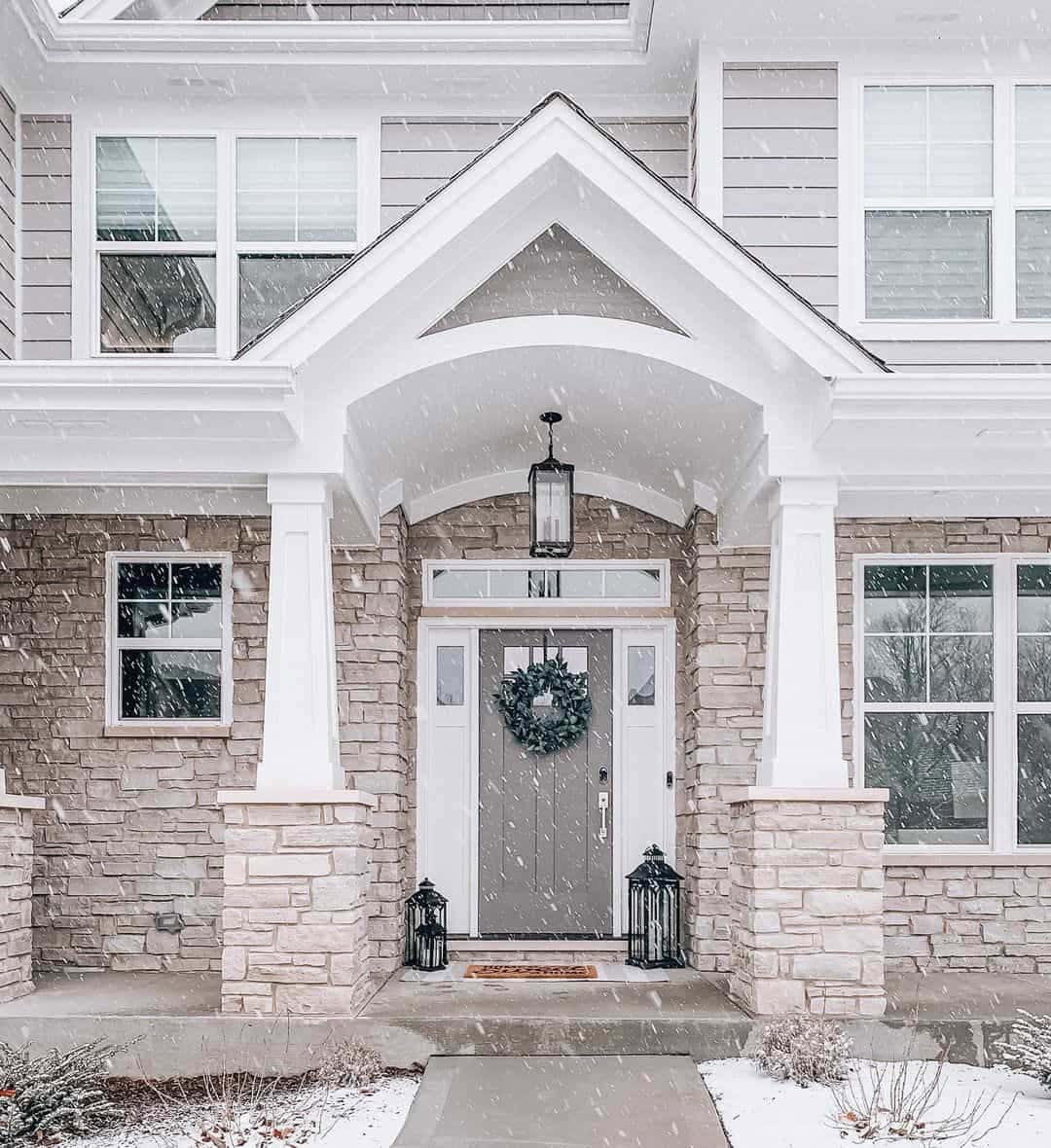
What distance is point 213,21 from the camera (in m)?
9.05

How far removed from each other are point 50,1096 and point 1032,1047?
4.21 meters

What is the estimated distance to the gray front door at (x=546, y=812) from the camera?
30.4ft

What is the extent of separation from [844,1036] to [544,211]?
418cm

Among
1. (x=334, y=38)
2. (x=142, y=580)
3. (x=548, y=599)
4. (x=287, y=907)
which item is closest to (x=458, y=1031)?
(x=287, y=907)

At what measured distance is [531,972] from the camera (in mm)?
8344

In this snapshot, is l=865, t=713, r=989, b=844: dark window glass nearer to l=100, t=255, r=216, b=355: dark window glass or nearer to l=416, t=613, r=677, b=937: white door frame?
l=416, t=613, r=677, b=937: white door frame

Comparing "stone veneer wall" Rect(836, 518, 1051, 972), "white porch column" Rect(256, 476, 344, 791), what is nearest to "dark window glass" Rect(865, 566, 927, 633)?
"stone veneer wall" Rect(836, 518, 1051, 972)

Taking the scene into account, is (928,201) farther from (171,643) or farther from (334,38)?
(171,643)

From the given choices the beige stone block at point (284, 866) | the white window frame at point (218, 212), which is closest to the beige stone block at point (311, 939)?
the beige stone block at point (284, 866)

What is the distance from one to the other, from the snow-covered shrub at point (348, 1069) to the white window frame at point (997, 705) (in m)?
3.74

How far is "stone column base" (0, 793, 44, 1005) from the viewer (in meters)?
7.14

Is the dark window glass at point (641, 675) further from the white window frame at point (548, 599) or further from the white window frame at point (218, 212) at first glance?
the white window frame at point (218, 212)

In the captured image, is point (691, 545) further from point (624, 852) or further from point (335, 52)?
point (335, 52)

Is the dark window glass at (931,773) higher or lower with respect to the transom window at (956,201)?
lower
